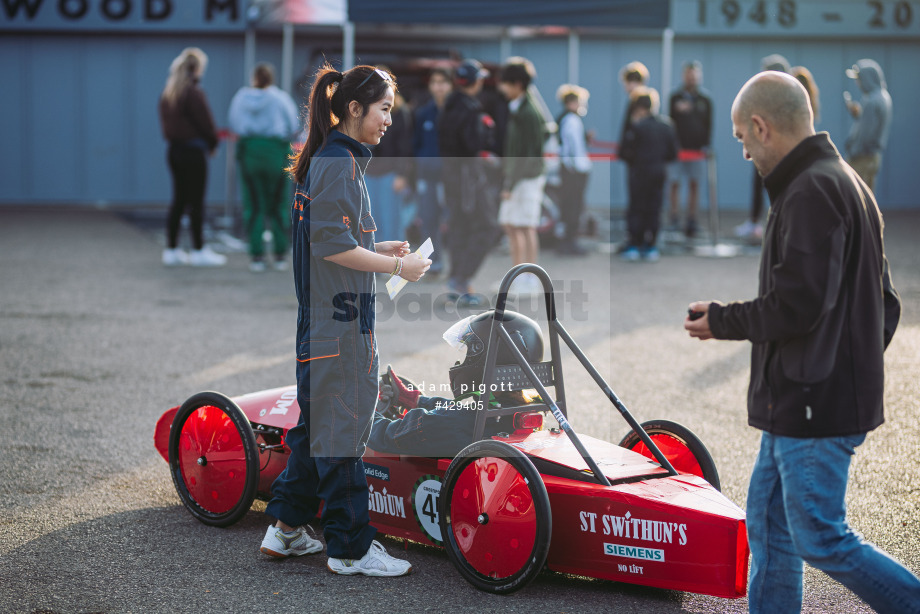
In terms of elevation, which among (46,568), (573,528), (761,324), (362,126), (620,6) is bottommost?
(46,568)

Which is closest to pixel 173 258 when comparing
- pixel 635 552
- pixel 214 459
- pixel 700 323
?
pixel 214 459

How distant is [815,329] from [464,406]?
1.52 meters

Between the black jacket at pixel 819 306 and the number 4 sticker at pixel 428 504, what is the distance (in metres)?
1.36

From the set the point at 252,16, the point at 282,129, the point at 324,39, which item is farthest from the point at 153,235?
the point at 324,39

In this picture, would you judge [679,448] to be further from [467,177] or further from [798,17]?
[798,17]

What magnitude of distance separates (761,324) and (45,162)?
18.3 metres

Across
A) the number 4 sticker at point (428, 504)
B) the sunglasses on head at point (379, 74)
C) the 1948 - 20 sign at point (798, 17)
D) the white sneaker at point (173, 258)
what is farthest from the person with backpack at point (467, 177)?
the 1948 - 20 sign at point (798, 17)

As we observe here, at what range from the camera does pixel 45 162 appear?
18.7 m

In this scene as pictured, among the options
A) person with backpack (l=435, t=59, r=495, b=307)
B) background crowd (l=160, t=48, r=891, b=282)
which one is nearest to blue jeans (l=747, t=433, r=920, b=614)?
background crowd (l=160, t=48, r=891, b=282)

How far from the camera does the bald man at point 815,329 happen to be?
2615 millimetres

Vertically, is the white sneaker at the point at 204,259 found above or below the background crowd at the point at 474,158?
below

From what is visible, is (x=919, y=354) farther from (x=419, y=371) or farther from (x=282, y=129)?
(x=282, y=129)

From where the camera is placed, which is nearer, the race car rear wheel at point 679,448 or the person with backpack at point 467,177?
the race car rear wheel at point 679,448

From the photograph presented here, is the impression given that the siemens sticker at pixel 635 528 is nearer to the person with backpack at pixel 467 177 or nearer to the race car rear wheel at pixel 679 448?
the race car rear wheel at pixel 679 448
